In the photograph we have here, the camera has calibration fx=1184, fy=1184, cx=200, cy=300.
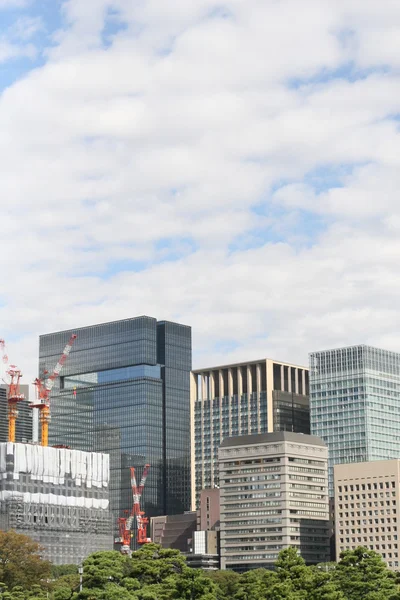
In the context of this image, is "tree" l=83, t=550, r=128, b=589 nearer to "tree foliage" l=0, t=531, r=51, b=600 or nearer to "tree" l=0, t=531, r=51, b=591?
"tree foliage" l=0, t=531, r=51, b=600

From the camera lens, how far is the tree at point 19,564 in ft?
567

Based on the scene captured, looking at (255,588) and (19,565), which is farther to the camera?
(19,565)

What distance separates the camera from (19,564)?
582ft

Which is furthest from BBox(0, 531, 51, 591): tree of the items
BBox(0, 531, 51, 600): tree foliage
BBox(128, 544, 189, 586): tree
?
BBox(128, 544, 189, 586): tree

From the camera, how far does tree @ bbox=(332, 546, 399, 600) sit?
136100mm

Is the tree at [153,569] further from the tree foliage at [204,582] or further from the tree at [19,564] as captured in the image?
the tree at [19,564]

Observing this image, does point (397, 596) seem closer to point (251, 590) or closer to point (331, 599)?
point (331, 599)

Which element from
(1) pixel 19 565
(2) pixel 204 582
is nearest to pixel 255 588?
(2) pixel 204 582

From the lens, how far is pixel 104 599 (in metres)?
121

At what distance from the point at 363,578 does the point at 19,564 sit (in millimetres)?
60945

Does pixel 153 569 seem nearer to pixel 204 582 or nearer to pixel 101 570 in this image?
pixel 101 570

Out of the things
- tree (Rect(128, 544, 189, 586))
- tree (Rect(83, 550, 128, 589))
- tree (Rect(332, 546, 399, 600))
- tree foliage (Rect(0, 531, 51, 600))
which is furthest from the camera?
tree foliage (Rect(0, 531, 51, 600))

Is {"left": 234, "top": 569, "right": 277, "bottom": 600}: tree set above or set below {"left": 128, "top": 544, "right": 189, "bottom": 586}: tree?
below

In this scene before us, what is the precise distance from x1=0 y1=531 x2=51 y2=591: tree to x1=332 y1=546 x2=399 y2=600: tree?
5209 centimetres
